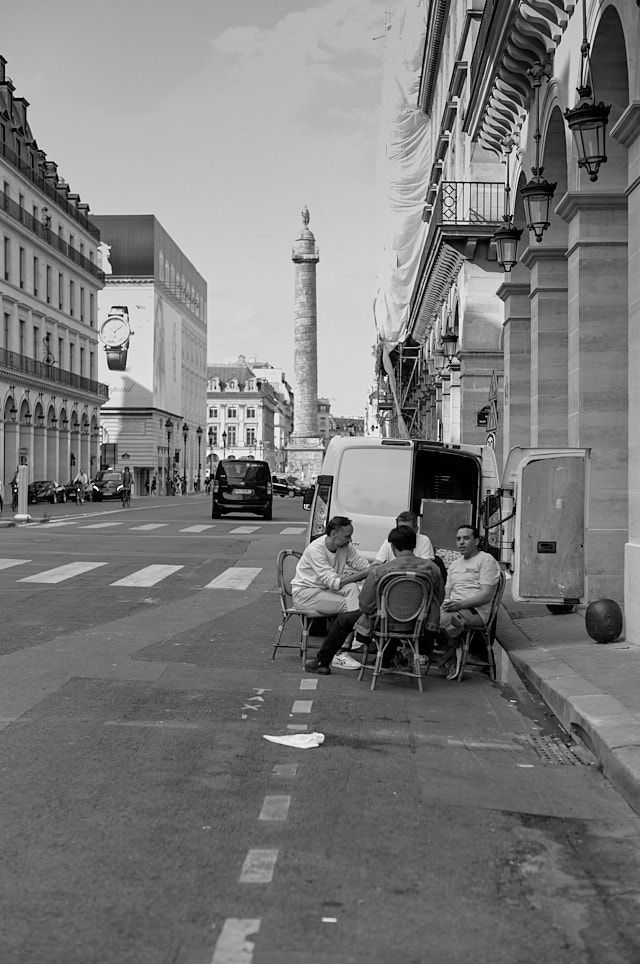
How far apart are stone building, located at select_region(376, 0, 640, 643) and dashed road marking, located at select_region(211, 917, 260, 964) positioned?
7.33 meters

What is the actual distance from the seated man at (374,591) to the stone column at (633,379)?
6.66 feet

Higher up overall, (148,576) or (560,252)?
(560,252)

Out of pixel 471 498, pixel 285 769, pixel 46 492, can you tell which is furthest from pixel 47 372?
pixel 285 769

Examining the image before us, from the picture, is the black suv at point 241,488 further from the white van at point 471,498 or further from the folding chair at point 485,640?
the folding chair at point 485,640

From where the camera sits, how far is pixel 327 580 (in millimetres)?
10812

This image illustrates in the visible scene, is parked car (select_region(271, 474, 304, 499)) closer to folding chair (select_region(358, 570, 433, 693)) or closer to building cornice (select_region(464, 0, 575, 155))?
building cornice (select_region(464, 0, 575, 155))

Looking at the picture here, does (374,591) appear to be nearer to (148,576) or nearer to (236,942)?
(236,942)

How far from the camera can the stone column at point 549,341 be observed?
1739cm

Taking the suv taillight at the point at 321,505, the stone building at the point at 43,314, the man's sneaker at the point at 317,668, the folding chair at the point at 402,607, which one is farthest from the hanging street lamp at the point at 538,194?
the stone building at the point at 43,314

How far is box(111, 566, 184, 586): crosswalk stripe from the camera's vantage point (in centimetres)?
1783

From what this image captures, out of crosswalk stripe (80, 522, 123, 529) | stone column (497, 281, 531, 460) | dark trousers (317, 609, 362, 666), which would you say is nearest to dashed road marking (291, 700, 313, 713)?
dark trousers (317, 609, 362, 666)

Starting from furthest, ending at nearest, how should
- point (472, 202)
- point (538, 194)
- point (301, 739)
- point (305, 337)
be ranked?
point (305, 337)
point (472, 202)
point (538, 194)
point (301, 739)

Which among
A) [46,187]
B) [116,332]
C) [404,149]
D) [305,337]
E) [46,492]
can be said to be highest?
[46,187]

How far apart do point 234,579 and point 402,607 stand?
937 cm
